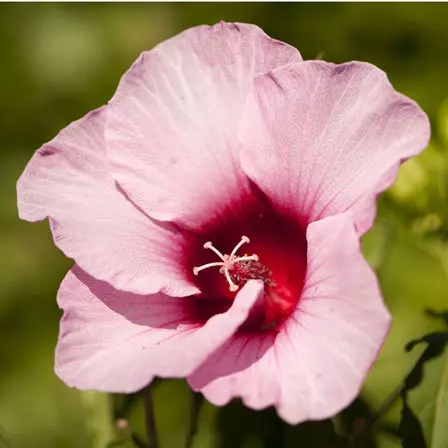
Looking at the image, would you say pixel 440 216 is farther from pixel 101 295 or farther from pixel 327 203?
pixel 101 295

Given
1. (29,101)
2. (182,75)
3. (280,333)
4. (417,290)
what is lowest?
(417,290)

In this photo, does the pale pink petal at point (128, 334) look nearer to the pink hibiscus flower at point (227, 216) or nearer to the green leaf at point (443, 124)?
the pink hibiscus flower at point (227, 216)

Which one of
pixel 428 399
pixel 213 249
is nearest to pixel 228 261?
pixel 213 249

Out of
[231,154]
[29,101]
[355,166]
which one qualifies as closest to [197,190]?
[231,154]

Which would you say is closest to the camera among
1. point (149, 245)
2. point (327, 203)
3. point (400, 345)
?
point (327, 203)

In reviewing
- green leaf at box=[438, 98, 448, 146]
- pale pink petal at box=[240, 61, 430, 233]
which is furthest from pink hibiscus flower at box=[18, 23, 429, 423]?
green leaf at box=[438, 98, 448, 146]

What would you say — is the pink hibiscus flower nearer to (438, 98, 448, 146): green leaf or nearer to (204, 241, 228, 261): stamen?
(204, 241, 228, 261): stamen

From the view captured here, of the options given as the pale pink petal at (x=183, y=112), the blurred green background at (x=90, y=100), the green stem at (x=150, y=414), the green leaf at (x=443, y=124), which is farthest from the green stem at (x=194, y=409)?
the green leaf at (x=443, y=124)

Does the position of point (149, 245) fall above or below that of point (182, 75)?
below
